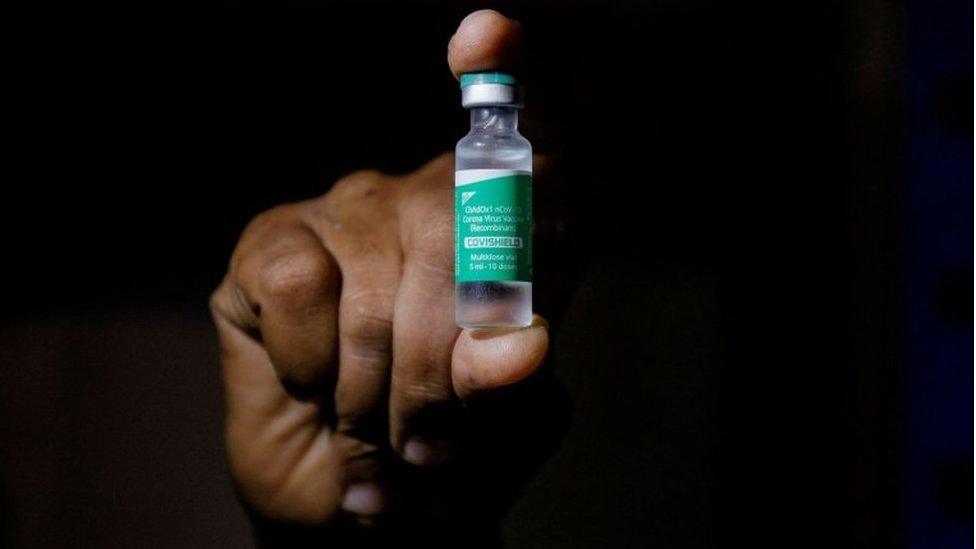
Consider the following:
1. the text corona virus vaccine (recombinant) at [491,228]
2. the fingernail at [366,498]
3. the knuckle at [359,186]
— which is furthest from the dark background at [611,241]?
the text corona virus vaccine (recombinant) at [491,228]

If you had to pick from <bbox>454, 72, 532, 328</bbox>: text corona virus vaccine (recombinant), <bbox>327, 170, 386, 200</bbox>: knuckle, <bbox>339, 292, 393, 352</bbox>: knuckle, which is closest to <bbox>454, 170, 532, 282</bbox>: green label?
<bbox>454, 72, 532, 328</bbox>: text corona virus vaccine (recombinant)

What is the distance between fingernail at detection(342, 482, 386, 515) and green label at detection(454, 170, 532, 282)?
33 cm

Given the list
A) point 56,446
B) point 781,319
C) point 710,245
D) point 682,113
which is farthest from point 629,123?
point 56,446

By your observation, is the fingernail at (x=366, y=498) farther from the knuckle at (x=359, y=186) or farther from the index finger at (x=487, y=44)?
the index finger at (x=487, y=44)

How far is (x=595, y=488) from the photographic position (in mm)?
1096

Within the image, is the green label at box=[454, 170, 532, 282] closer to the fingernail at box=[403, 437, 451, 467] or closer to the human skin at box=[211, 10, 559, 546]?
the human skin at box=[211, 10, 559, 546]

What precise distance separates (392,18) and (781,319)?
59 cm

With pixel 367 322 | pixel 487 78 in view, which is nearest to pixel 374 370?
pixel 367 322

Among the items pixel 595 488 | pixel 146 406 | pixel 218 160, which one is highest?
pixel 218 160

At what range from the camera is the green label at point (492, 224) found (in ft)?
2.47

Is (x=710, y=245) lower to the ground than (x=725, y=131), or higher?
lower

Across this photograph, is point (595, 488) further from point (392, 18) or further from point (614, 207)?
point (392, 18)

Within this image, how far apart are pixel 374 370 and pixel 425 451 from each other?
11 centimetres

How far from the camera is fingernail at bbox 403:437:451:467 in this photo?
2.98 ft
